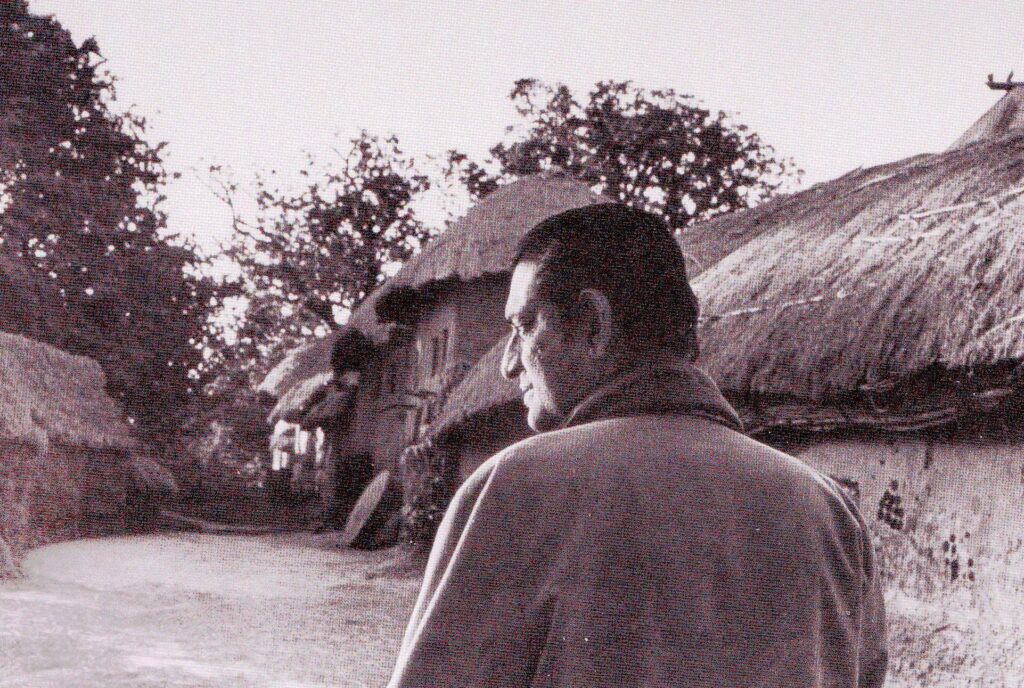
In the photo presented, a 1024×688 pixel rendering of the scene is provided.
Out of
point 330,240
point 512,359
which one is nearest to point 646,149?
point 330,240

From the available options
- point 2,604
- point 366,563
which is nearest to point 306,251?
point 366,563

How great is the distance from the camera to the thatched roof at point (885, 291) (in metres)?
5.17

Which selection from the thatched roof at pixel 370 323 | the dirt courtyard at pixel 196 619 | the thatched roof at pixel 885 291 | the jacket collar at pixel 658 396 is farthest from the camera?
the thatched roof at pixel 370 323

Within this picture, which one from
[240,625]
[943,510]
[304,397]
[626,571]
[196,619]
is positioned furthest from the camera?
[304,397]

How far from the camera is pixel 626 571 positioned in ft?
4.07

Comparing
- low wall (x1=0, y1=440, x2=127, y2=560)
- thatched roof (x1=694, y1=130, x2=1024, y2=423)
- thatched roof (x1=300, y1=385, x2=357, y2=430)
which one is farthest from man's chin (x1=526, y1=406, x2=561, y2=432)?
thatched roof (x1=300, y1=385, x2=357, y2=430)

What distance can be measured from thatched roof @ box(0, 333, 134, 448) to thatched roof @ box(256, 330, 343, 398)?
8569 millimetres

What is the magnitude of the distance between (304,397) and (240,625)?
16.8 metres

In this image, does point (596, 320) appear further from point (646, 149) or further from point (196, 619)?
point (646, 149)

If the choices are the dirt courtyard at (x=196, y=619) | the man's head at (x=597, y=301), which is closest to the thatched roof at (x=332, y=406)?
the dirt courtyard at (x=196, y=619)

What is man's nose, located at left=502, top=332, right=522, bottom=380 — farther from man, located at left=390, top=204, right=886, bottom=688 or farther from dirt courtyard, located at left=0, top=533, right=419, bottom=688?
dirt courtyard, located at left=0, top=533, right=419, bottom=688

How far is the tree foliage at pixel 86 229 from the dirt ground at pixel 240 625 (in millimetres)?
10252

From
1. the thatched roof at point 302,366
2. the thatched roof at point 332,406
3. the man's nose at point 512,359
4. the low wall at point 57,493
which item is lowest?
the low wall at point 57,493

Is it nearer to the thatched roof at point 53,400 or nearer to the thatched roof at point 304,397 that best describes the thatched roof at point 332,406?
the thatched roof at point 304,397
